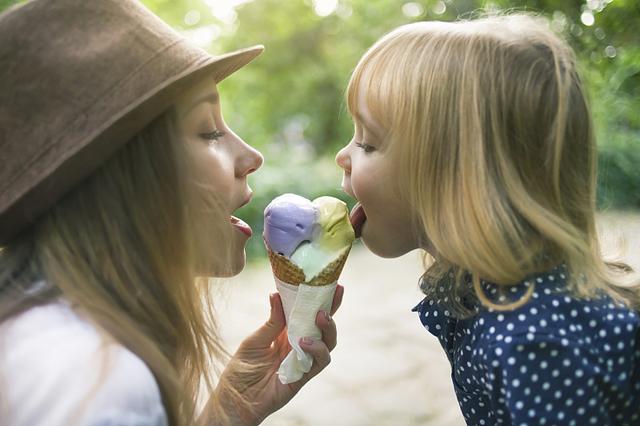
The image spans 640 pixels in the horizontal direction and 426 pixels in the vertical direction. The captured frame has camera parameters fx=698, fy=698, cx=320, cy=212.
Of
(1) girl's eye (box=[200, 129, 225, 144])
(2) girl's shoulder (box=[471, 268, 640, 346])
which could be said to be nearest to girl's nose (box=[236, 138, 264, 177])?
(1) girl's eye (box=[200, 129, 225, 144])

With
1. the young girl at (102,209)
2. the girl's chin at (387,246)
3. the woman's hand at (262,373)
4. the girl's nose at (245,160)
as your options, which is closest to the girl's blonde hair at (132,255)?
the young girl at (102,209)

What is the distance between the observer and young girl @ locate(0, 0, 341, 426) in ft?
4.49

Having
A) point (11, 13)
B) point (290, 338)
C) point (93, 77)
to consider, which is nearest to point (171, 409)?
point (290, 338)

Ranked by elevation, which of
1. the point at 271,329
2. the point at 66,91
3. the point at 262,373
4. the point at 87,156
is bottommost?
the point at 262,373

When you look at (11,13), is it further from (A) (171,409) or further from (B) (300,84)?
(B) (300,84)

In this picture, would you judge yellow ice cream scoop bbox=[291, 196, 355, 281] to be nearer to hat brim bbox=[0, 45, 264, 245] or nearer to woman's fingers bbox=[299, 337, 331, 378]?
woman's fingers bbox=[299, 337, 331, 378]

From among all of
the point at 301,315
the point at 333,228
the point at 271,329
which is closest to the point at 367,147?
the point at 333,228

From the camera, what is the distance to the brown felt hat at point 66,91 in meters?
1.43

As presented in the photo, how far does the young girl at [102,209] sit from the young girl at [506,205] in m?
0.45

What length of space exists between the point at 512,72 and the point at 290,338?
91 centimetres

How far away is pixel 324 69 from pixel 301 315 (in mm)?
15024

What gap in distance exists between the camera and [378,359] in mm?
4621

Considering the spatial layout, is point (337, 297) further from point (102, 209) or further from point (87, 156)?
point (87, 156)

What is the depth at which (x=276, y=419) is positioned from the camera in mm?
3893
